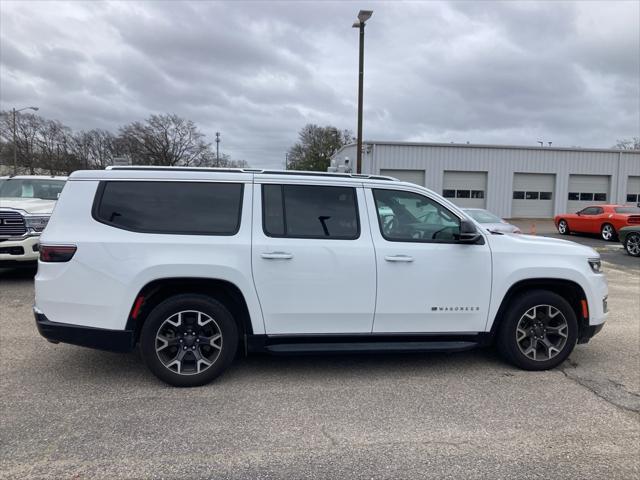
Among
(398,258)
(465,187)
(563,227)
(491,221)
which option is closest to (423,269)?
(398,258)

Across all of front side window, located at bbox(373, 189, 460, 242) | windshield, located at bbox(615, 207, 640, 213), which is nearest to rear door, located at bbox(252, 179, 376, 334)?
front side window, located at bbox(373, 189, 460, 242)

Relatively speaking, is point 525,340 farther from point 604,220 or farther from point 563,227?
point 563,227

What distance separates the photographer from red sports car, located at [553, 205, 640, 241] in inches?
723

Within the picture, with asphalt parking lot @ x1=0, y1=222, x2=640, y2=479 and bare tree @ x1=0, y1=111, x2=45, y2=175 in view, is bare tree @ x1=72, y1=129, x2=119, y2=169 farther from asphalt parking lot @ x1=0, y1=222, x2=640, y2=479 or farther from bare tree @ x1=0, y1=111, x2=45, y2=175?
asphalt parking lot @ x1=0, y1=222, x2=640, y2=479

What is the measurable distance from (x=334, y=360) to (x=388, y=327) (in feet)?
2.80

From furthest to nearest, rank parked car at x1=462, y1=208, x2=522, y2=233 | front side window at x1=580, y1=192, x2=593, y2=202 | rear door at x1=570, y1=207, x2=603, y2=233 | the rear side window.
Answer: front side window at x1=580, y1=192, x2=593, y2=202
rear door at x1=570, y1=207, x2=603, y2=233
parked car at x1=462, y1=208, x2=522, y2=233
the rear side window

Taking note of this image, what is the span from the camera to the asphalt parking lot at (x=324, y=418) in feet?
9.46

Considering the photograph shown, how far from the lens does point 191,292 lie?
4.04 meters

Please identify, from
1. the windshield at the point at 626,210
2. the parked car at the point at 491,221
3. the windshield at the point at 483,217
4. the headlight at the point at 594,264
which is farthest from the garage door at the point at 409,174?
the headlight at the point at 594,264

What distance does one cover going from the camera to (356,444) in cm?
313

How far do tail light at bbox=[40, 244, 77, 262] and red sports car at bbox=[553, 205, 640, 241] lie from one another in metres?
19.8

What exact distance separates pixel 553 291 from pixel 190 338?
3.49 meters

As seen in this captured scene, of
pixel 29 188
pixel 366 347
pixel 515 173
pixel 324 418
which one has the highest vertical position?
pixel 515 173

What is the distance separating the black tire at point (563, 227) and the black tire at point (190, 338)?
2119 cm
